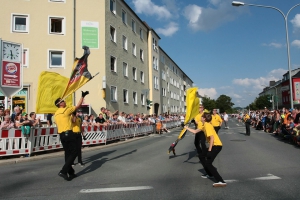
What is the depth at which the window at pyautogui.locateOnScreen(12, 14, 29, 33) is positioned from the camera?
2253 cm

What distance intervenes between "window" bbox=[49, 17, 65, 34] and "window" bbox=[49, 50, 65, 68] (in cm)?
174

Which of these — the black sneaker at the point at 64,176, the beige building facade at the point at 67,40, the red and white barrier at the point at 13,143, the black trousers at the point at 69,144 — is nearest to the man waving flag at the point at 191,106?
the black trousers at the point at 69,144

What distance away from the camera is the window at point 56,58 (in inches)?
906

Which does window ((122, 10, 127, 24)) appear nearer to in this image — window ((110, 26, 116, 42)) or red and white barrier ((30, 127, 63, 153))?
window ((110, 26, 116, 42))

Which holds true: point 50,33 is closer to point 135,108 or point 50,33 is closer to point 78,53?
point 78,53

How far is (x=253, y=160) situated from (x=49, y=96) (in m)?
7.31

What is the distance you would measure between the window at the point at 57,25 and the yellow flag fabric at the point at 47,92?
14591 millimetres

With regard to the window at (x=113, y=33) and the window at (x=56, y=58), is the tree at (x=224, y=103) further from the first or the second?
the window at (x=56, y=58)

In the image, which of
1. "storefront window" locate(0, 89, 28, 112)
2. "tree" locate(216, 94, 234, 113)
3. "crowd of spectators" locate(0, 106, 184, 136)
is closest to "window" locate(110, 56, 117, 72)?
"crowd of spectators" locate(0, 106, 184, 136)

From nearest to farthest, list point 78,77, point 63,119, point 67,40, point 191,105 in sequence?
point 63,119 → point 78,77 → point 191,105 → point 67,40

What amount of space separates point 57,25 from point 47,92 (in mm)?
15777

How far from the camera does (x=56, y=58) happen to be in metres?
23.2

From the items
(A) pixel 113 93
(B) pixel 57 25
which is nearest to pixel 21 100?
(B) pixel 57 25

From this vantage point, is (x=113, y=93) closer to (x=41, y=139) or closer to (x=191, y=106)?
(x=41, y=139)
